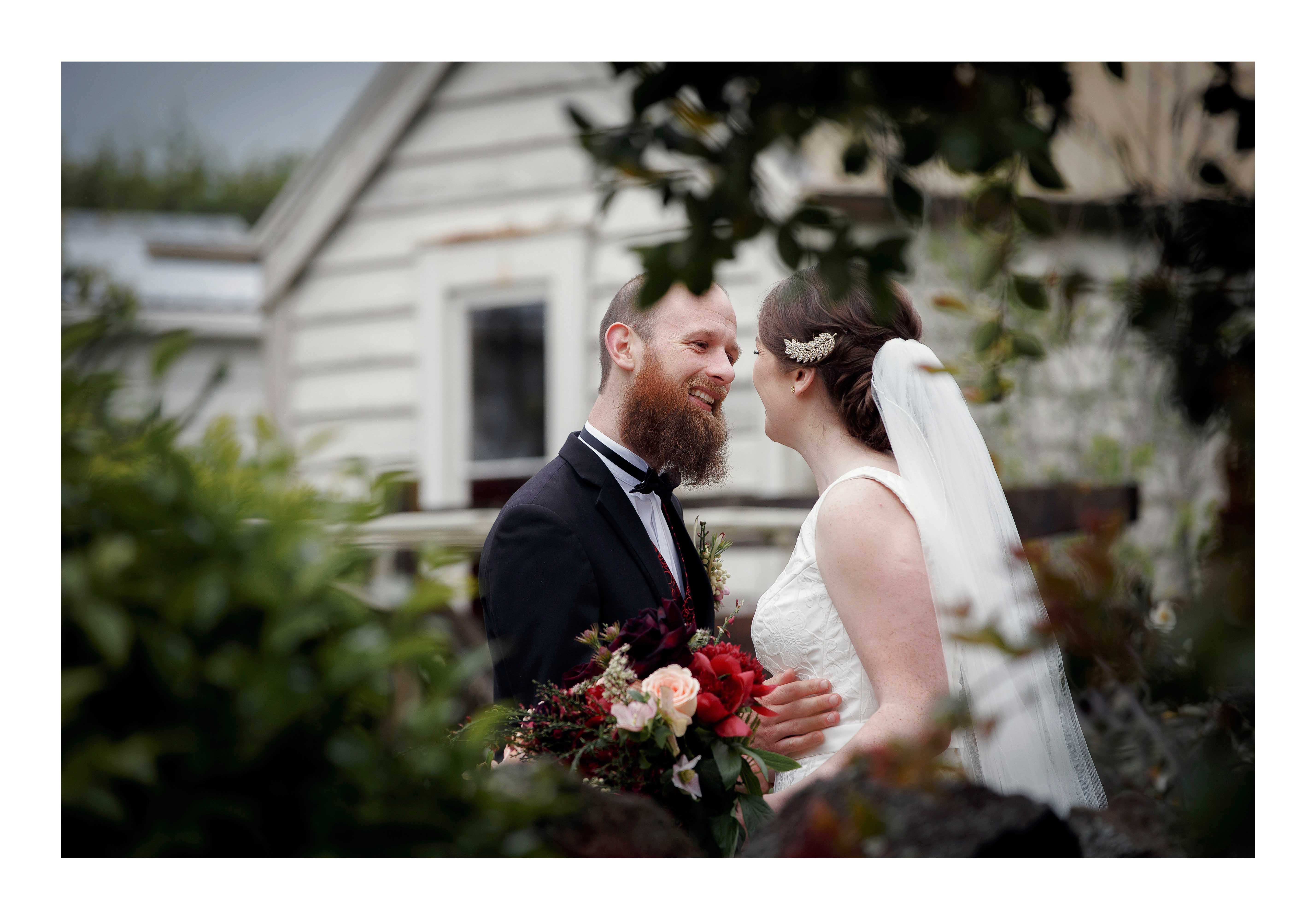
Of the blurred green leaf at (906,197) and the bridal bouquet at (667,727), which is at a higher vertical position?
the blurred green leaf at (906,197)

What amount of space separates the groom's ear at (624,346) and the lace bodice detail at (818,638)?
0.82 metres

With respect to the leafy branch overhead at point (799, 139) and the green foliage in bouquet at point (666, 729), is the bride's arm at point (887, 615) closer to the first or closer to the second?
the green foliage in bouquet at point (666, 729)

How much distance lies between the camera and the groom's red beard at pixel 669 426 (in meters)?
3.26

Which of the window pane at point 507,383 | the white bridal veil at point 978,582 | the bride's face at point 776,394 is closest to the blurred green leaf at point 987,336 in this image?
the white bridal veil at point 978,582

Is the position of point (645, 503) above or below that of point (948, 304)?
below

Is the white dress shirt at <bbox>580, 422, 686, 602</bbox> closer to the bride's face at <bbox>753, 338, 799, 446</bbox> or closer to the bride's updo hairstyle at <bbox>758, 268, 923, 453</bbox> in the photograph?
the bride's face at <bbox>753, 338, 799, 446</bbox>

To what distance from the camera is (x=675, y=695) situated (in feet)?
7.15

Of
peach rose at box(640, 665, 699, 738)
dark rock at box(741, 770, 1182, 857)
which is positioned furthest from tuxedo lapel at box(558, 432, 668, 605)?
dark rock at box(741, 770, 1182, 857)

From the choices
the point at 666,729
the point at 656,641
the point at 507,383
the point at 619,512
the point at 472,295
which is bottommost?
the point at 666,729

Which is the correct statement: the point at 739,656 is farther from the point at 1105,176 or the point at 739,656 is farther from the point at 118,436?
the point at 1105,176

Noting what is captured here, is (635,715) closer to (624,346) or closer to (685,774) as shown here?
(685,774)

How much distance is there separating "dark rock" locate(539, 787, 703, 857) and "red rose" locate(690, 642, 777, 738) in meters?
0.40

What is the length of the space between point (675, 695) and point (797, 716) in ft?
2.39

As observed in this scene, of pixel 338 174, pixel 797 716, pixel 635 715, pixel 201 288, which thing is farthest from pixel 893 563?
pixel 201 288
